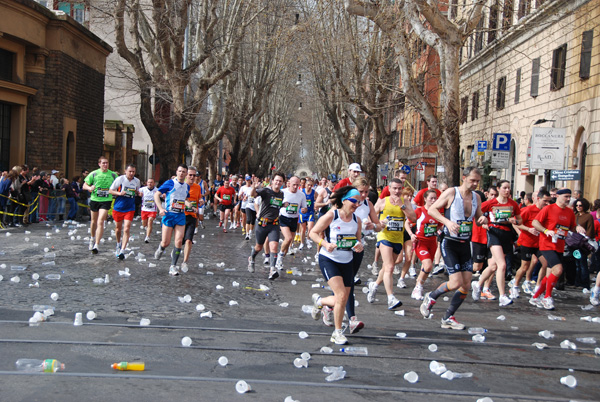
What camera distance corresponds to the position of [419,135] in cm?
5494

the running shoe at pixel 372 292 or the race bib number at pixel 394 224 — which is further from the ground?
the race bib number at pixel 394 224

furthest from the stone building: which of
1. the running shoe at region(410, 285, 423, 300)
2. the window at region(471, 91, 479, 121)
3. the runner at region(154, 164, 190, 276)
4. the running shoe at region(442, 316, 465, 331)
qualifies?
the running shoe at region(442, 316, 465, 331)

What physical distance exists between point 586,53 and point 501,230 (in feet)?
42.4

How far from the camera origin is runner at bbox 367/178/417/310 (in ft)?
30.1

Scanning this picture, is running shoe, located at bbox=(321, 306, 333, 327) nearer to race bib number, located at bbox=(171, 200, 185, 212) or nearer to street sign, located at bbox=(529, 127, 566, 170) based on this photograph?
race bib number, located at bbox=(171, 200, 185, 212)

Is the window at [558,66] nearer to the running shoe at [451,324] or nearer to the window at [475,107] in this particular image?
the window at [475,107]

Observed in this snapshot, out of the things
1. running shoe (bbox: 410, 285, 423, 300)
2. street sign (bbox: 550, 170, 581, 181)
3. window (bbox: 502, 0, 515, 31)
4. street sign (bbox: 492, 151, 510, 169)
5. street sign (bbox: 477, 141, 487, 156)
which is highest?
window (bbox: 502, 0, 515, 31)

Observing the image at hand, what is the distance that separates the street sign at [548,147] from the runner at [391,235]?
8867 millimetres

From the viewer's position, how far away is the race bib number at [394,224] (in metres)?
9.69

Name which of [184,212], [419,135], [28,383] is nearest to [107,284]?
[184,212]

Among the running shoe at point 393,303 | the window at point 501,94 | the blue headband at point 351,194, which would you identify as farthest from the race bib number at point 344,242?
the window at point 501,94

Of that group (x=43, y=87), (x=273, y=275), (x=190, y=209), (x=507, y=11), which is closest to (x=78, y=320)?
(x=273, y=275)

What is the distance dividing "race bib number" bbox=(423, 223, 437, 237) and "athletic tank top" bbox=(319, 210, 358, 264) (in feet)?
11.0

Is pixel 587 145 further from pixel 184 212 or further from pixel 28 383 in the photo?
pixel 28 383
